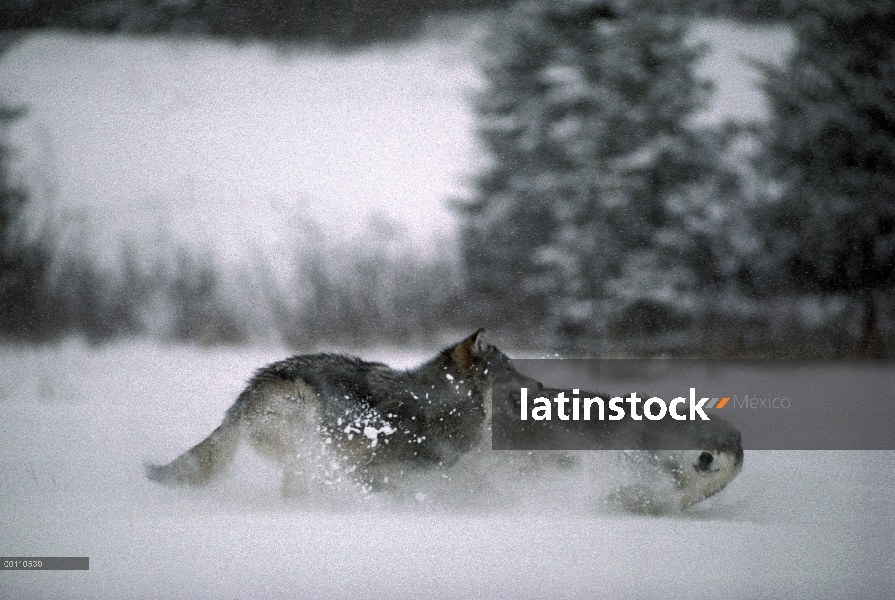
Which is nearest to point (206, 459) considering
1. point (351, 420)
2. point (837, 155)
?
point (351, 420)

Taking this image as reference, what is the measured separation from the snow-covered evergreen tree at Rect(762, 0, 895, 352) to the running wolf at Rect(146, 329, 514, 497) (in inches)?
68.5

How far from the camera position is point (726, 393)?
3.83 m

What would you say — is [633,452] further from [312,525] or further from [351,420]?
[312,525]

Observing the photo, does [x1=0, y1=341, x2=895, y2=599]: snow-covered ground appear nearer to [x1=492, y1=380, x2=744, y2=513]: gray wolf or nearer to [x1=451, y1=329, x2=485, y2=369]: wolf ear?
[x1=492, y1=380, x2=744, y2=513]: gray wolf

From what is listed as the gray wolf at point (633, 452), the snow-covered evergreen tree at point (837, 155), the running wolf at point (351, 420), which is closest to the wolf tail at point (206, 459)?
the running wolf at point (351, 420)

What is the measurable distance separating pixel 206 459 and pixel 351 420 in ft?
2.22

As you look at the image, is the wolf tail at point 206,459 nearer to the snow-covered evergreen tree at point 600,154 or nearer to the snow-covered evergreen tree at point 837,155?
the snow-covered evergreen tree at point 600,154

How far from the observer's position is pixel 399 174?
12.4ft

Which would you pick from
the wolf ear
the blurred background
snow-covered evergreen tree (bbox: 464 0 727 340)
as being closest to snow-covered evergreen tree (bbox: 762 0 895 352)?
the blurred background

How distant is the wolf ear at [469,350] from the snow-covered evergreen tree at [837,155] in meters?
1.58

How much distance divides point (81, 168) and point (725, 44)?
3158 mm

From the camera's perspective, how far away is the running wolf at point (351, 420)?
3.32 m

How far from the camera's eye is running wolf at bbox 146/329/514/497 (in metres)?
3.32

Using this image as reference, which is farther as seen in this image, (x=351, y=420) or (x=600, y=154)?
(x=600, y=154)
